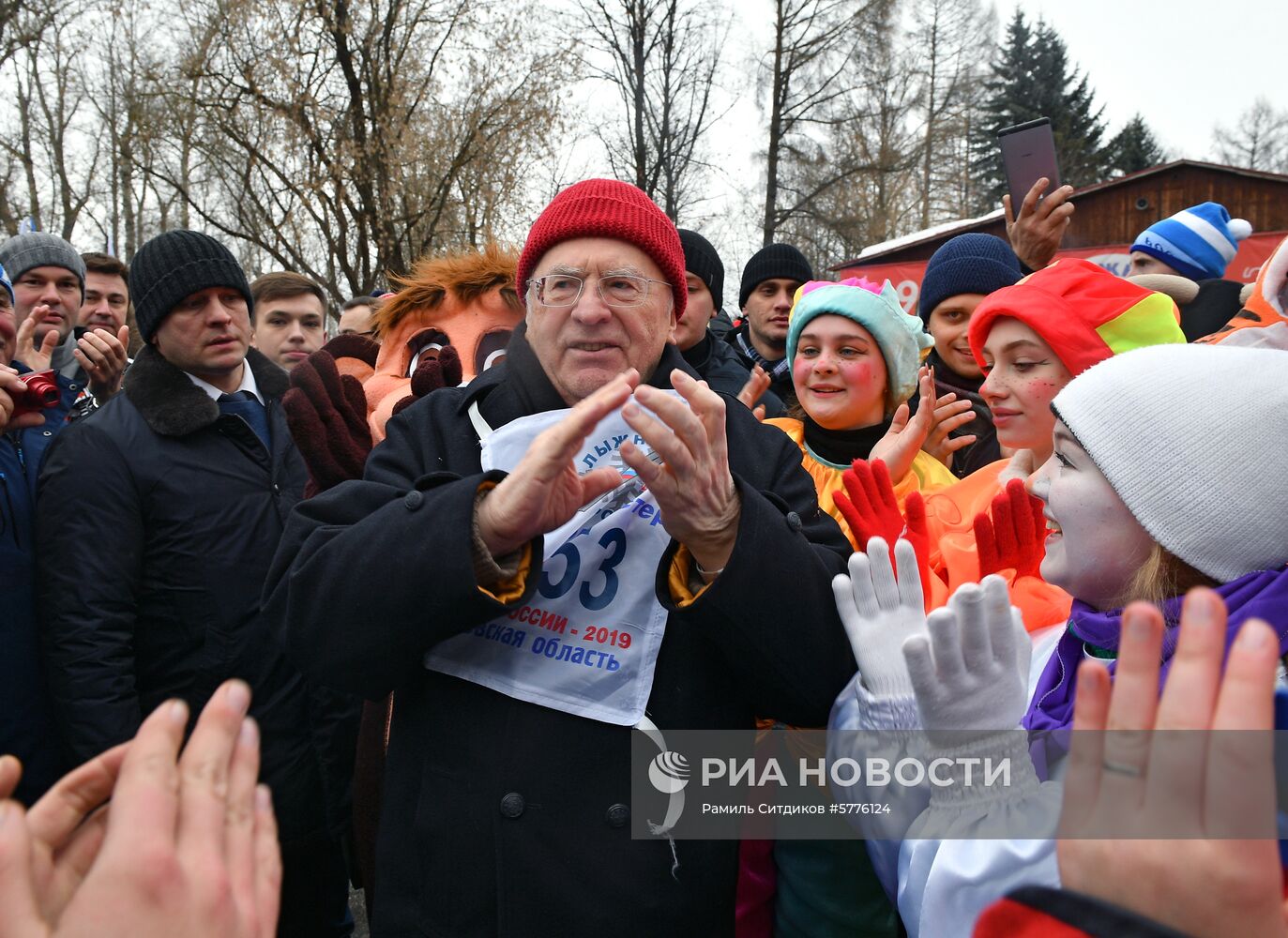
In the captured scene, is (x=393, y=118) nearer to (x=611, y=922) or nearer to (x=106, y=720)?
(x=106, y=720)

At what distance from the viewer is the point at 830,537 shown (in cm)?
171

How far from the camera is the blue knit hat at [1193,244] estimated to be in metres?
4.00

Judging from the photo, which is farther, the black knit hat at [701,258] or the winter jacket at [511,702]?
the black knit hat at [701,258]

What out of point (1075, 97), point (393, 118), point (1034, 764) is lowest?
point (1034, 764)

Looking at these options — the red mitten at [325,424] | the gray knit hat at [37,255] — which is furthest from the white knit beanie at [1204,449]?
the gray knit hat at [37,255]

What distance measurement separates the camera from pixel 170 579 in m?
2.34

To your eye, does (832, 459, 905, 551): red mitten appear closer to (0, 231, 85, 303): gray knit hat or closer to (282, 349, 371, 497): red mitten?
(282, 349, 371, 497): red mitten

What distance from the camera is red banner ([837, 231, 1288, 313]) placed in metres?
11.8

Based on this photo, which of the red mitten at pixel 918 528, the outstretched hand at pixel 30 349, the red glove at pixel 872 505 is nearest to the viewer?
the red mitten at pixel 918 528

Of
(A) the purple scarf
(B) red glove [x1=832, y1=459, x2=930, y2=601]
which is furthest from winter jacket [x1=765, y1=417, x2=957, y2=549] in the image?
(A) the purple scarf

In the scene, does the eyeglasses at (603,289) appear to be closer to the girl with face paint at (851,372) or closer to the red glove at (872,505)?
the red glove at (872,505)

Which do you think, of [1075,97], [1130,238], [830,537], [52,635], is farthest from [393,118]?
[1075,97]

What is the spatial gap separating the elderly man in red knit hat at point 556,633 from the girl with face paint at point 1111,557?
0.28m

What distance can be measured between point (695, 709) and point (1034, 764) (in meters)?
0.56
